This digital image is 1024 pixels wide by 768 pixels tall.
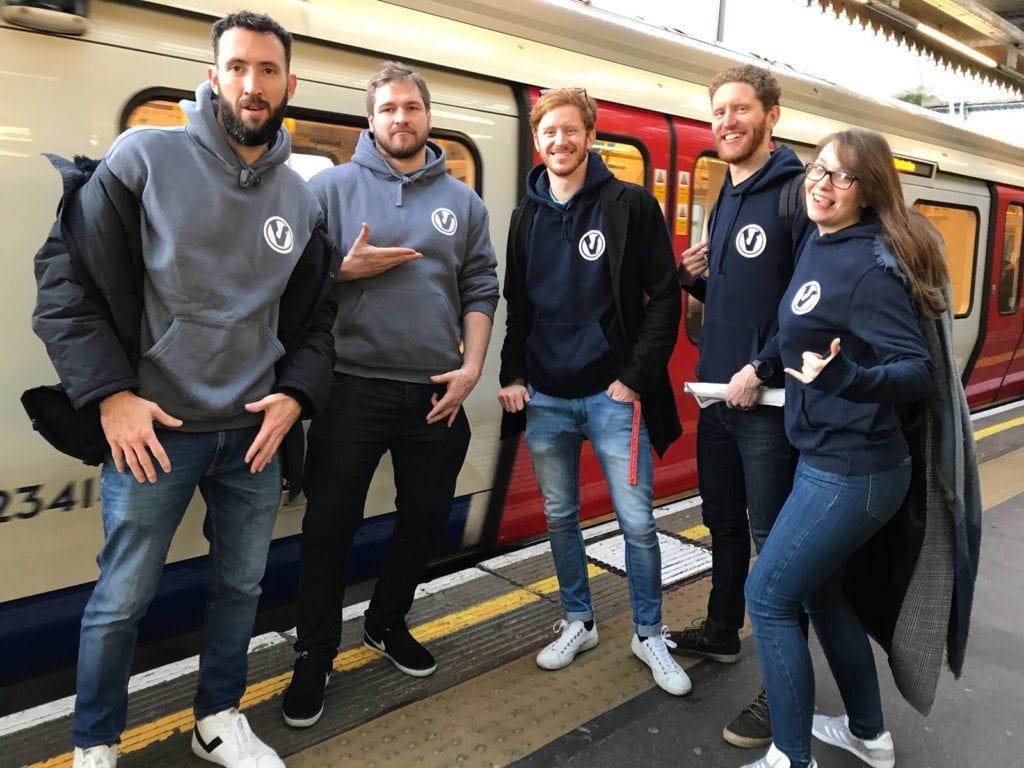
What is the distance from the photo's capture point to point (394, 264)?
2410 mm

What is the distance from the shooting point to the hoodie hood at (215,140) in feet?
6.29

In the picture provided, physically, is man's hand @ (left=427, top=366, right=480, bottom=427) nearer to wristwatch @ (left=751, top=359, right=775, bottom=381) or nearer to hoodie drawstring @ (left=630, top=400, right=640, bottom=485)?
hoodie drawstring @ (left=630, top=400, right=640, bottom=485)

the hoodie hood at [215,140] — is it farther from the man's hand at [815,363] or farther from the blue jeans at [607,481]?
the man's hand at [815,363]

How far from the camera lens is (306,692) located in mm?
2438

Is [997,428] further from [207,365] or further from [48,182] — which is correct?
[48,182]

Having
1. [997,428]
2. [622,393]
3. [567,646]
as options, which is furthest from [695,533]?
[997,428]

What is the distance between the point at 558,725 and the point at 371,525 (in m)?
1.08

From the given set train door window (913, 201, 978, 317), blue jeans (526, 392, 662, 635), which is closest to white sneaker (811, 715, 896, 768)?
blue jeans (526, 392, 662, 635)

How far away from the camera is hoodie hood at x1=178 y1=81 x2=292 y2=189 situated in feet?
6.29

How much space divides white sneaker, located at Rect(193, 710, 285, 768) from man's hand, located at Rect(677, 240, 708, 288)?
1.88m

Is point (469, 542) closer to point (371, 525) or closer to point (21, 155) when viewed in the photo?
point (371, 525)

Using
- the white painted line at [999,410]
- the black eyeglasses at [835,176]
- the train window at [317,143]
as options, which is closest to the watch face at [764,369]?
the black eyeglasses at [835,176]

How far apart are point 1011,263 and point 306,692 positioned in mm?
7092

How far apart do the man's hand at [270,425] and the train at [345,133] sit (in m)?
0.71
